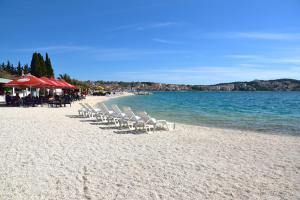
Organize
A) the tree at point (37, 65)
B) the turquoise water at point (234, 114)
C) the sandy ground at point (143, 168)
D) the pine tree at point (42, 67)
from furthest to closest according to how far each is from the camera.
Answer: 1. the pine tree at point (42, 67)
2. the tree at point (37, 65)
3. the turquoise water at point (234, 114)
4. the sandy ground at point (143, 168)

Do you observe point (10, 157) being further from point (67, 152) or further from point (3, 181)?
point (3, 181)

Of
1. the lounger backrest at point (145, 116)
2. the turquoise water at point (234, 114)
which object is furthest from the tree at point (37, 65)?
the lounger backrest at point (145, 116)

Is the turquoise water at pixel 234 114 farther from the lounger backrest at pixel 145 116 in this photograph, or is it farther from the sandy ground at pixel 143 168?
the sandy ground at pixel 143 168

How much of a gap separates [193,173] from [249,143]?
4.11 metres

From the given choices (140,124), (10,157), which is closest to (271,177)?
(10,157)

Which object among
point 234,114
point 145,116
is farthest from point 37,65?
point 145,116

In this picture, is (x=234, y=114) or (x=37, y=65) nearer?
(x=234, y=114)

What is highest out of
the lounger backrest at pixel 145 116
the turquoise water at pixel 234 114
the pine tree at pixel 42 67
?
the pine tree at pixel 42 67

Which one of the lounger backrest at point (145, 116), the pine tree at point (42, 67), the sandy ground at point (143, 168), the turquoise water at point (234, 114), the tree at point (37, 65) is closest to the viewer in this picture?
the sandy ground at point (143, 168)

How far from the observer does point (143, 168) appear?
5789 millimetres

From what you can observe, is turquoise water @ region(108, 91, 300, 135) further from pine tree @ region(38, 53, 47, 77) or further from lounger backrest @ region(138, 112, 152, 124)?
pine tree @ region(38, 53, 47, 77)

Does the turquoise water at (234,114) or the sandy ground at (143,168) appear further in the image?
the turquoise water at (234,114)

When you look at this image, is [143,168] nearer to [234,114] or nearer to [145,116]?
[145,116]

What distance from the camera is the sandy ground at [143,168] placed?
4.52m
